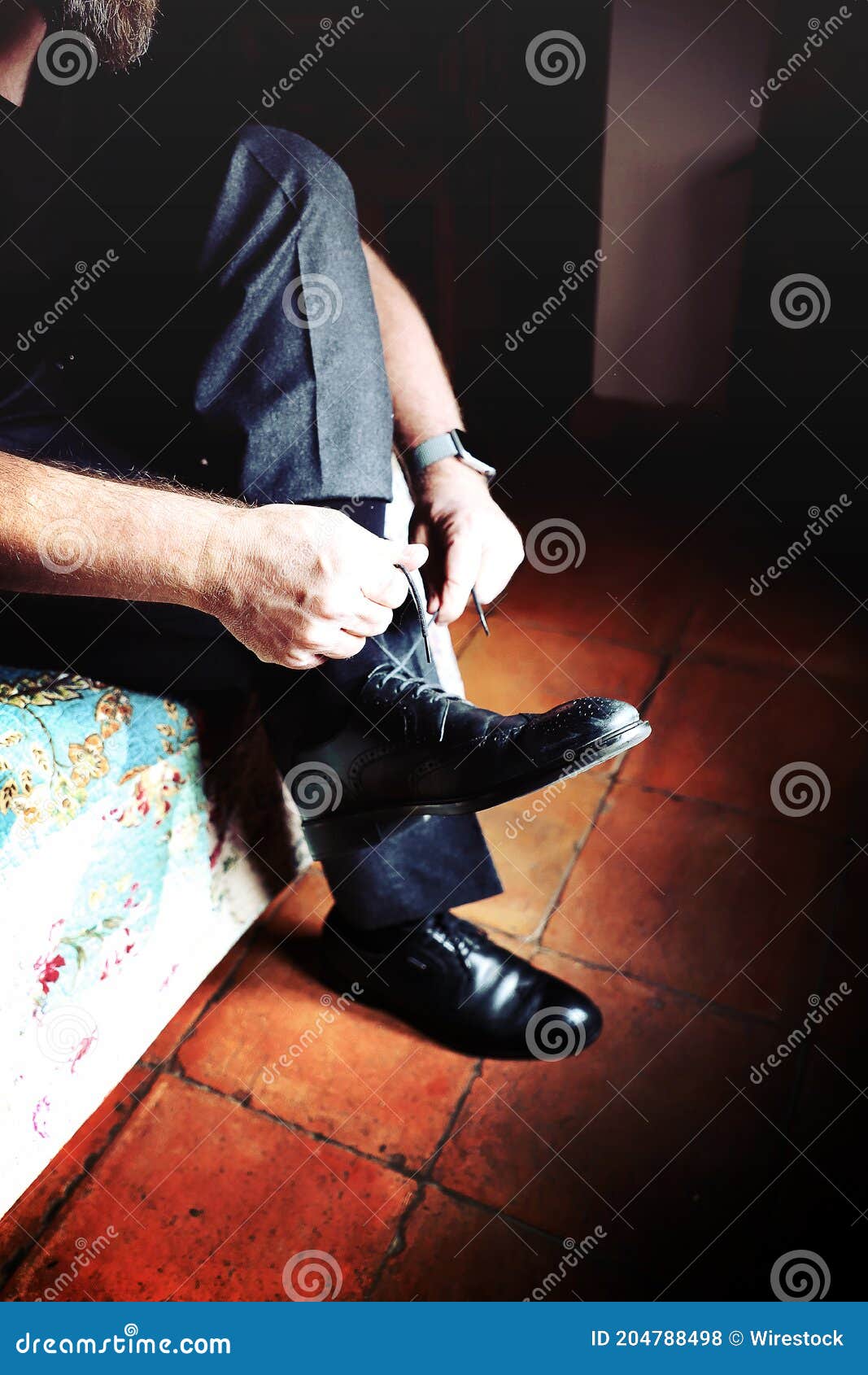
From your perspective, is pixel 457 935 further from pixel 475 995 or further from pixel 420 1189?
pixel 420 1189

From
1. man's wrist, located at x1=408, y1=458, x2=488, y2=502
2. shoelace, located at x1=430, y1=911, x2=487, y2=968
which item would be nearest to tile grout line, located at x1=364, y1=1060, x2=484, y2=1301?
shoelace, located at x1=430, y1=911, x2=487, y2=968

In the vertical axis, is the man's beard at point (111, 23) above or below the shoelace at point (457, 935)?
above

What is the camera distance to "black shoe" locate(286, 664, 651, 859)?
0.82 m

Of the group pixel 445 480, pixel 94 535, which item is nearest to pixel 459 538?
pixel 445 480

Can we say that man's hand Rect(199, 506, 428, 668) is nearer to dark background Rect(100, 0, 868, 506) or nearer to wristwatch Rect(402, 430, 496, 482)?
wristwatch Rect(402, 430, 496, 482)

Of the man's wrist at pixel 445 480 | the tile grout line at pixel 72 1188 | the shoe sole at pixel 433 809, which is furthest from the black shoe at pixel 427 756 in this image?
the tile grout line at pixel 72 1188

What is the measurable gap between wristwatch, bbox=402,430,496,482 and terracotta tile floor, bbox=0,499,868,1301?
0.56 metres

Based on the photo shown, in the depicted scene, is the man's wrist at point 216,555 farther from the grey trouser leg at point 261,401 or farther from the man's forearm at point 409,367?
the man's forearm at point 409,367

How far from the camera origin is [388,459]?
0.94 meters

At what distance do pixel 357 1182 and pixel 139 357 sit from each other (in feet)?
2.99

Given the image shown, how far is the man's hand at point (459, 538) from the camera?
961 millimetres

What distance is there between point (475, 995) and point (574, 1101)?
158 mm

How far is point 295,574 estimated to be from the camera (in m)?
0.79

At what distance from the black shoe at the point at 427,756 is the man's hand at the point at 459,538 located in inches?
4.1
